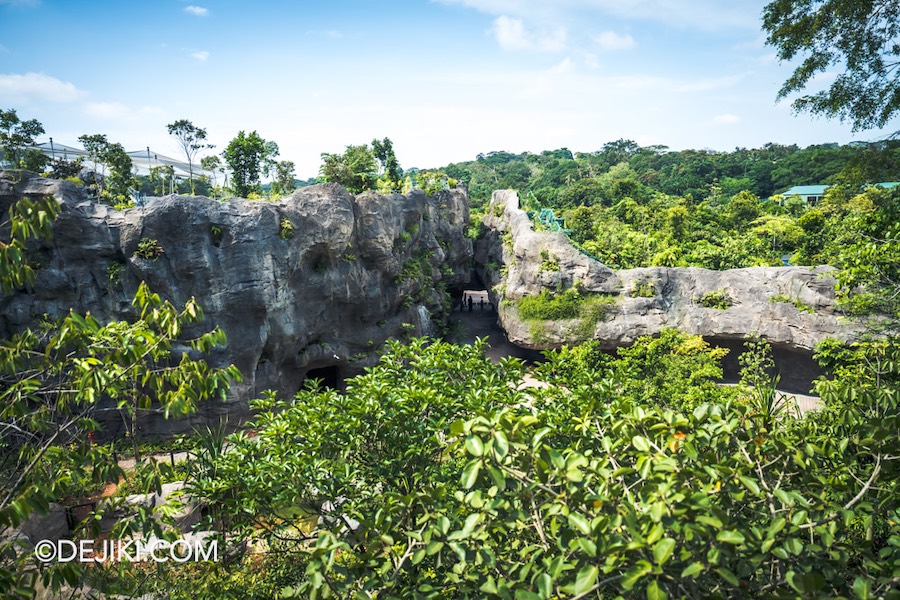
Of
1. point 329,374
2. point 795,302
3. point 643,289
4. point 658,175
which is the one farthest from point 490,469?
point 658,175

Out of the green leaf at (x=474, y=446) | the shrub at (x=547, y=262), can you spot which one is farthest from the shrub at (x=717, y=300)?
the green leaf at (x=474, y=446)

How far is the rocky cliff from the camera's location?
1683 centimetres

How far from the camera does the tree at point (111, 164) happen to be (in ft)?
79.5

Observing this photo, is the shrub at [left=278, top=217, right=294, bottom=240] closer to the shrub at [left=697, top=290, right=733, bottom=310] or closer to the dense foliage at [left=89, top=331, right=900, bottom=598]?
the dense foliage at [left=89, top=331, right=900, bottom=598]

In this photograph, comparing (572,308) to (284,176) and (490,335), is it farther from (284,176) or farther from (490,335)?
(284,176)

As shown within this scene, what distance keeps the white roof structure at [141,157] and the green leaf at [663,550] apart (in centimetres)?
3258

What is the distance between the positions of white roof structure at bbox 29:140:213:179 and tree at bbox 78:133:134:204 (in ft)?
5.51

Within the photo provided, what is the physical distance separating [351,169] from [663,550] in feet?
81.1

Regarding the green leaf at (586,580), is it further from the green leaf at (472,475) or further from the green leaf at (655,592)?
the green leaf at (472,475)

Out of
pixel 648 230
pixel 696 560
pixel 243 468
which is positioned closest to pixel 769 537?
pixel 696 560

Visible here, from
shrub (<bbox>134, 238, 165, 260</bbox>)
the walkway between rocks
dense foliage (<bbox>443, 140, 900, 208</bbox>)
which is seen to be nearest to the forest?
shrub (<bbox>134, 238, 165, 260</bbox>)

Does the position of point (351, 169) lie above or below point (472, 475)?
above

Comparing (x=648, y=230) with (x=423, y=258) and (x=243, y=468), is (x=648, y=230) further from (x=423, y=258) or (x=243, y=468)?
(x=243, y=468)

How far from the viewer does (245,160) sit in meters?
23.1
